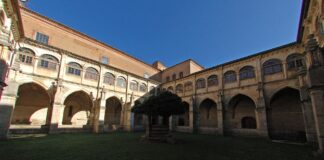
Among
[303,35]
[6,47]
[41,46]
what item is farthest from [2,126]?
[303,35]

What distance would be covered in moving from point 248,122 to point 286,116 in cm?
417

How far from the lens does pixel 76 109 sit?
24.8 meters

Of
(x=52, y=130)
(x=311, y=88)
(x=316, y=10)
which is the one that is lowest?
(x=52, y=130)

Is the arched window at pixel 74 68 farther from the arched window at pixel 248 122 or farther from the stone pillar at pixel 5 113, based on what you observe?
the arched window at pixel 248 122

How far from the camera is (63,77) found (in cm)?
1878

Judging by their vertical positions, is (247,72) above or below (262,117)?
above

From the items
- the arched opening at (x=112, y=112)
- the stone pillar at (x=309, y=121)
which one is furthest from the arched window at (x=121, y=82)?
the stone pillar at (x=309, y=121)

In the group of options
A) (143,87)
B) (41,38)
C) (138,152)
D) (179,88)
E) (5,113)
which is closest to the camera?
(138,152)

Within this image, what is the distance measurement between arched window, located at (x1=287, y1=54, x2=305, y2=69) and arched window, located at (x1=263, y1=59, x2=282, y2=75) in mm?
848

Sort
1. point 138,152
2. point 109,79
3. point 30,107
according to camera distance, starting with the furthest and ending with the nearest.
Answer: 1. point 109,79
2. point 30,107
3. point 138,152

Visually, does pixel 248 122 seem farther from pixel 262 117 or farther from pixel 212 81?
pixel 212 81

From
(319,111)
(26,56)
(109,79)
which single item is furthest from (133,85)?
(319,111)

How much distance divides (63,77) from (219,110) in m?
19.6

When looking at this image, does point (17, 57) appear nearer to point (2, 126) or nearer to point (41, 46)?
point (41, 46)
